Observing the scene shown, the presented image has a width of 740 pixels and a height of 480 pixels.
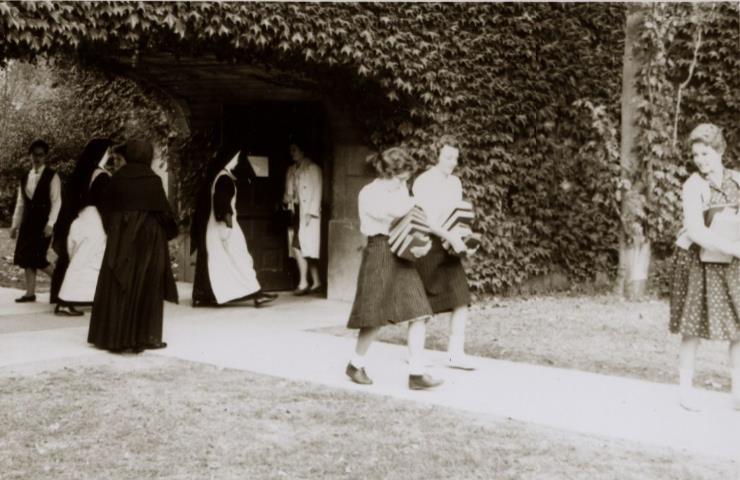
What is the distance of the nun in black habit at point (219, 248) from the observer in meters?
11.1

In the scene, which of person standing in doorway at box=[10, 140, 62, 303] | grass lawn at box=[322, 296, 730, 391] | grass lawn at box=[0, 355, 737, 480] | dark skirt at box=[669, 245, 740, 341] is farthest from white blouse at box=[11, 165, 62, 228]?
dark skirt at box=[669, 245, 740, 341]

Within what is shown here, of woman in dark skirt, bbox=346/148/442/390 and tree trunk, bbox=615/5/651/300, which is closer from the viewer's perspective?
woman in dark skirt, bbox=346/148/442/390

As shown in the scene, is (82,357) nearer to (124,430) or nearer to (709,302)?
(124,430)

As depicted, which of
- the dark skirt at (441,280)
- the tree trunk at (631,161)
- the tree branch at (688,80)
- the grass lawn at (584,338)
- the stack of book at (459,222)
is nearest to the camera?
the stack of book at (459,222)

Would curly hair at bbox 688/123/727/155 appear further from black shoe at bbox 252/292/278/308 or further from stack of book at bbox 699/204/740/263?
black shoe at bbox 252/292/278/308

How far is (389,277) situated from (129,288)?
8.79 ft

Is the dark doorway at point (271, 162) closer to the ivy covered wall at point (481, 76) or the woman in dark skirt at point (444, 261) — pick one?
the ivy covered wall at point (481, 76)

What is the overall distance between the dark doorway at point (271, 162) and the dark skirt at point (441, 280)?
5.28 m

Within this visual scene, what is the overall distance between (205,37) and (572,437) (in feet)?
19.8

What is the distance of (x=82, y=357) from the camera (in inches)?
311

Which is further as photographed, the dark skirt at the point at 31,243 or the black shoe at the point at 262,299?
the black shoe at the point at 262,299

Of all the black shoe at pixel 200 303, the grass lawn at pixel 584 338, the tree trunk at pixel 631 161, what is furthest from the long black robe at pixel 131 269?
the tree trunk at pixel 631 161

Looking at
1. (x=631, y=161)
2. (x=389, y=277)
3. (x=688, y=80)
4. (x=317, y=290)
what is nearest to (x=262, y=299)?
(x=317, y=290)

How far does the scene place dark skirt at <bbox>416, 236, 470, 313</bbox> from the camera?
7418 mm
